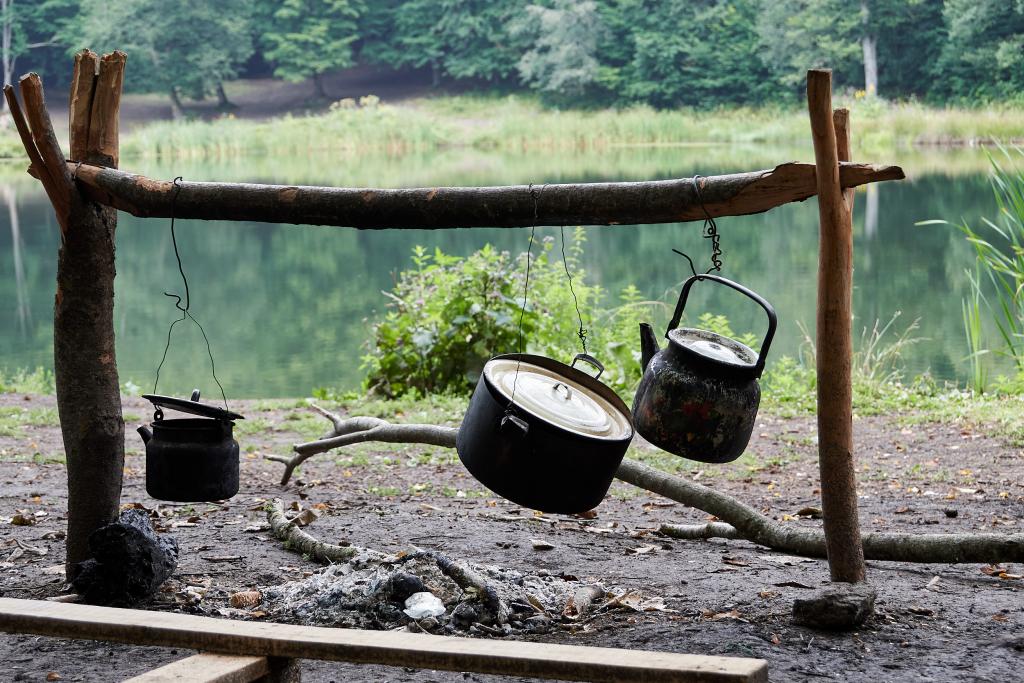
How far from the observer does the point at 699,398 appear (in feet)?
11.6

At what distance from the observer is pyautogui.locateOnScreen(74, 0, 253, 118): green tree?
48.5 metres

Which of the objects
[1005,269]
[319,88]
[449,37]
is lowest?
[1005,269]

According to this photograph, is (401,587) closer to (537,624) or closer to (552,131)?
(537,624)

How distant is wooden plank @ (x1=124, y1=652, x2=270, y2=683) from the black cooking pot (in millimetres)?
Answer: 888

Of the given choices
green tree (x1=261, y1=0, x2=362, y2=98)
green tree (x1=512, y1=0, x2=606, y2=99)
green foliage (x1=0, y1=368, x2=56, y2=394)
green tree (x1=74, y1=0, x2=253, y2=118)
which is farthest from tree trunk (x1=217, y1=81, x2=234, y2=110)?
green foliage (x1=0, y1=368, x2=56, y2=394)

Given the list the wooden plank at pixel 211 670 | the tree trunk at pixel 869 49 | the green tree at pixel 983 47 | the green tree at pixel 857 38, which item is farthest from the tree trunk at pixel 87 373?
the tree trunk at pixel 869 49

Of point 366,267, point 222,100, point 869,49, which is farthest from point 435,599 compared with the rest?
point 222,100

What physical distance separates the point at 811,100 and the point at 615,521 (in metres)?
2.59

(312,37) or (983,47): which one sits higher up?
(312,37)

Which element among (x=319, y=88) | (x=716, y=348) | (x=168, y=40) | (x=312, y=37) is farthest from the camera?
(x=319, y=88)

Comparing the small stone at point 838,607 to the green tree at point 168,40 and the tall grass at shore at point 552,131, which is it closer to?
the tall grass at shore at point 552,131

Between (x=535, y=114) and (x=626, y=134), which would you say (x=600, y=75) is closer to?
(x=535, y=114)

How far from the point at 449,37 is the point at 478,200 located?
168ft

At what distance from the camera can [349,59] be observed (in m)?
52.8
